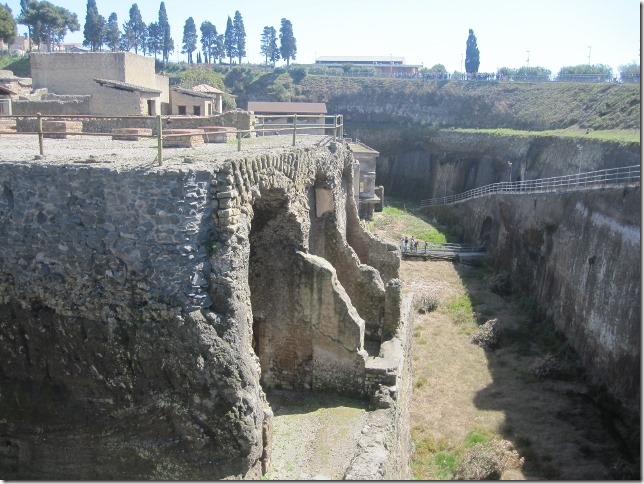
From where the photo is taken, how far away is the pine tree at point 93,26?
73.4 meters

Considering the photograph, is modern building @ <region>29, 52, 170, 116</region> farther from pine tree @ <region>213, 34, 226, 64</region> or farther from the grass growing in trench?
pine tree @ <region>213, 34, 226, 64</region>

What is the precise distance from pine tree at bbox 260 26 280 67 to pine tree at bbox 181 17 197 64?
10949 millimetres

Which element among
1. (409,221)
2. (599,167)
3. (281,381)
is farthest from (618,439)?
(409,221)

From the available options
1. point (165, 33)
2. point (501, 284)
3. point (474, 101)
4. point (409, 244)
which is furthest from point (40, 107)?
point (165, 33)

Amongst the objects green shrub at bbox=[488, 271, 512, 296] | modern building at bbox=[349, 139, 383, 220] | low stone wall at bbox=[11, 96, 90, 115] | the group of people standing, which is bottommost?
green shrub at bbox=[488, 271, 512, 296]

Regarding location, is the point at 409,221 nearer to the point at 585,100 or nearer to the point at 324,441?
the point at 585,100

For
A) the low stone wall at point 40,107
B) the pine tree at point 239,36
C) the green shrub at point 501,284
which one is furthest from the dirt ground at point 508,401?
the pine tree at point 239,36

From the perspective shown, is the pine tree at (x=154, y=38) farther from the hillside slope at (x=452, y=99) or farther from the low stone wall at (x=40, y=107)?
the low stone wall at (x=40, y=107)

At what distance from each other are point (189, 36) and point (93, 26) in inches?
1100

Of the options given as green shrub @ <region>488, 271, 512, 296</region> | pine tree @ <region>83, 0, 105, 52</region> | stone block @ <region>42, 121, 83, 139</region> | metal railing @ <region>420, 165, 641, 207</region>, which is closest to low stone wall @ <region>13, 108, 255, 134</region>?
stone block @ <region>42, 121, 83, 139</region>

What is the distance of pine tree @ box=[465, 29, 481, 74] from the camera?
74.4 meters

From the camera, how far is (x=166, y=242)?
288 inches

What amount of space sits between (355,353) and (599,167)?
72.7 feet

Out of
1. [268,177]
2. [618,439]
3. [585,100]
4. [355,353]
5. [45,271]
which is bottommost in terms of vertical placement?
[618,439]
